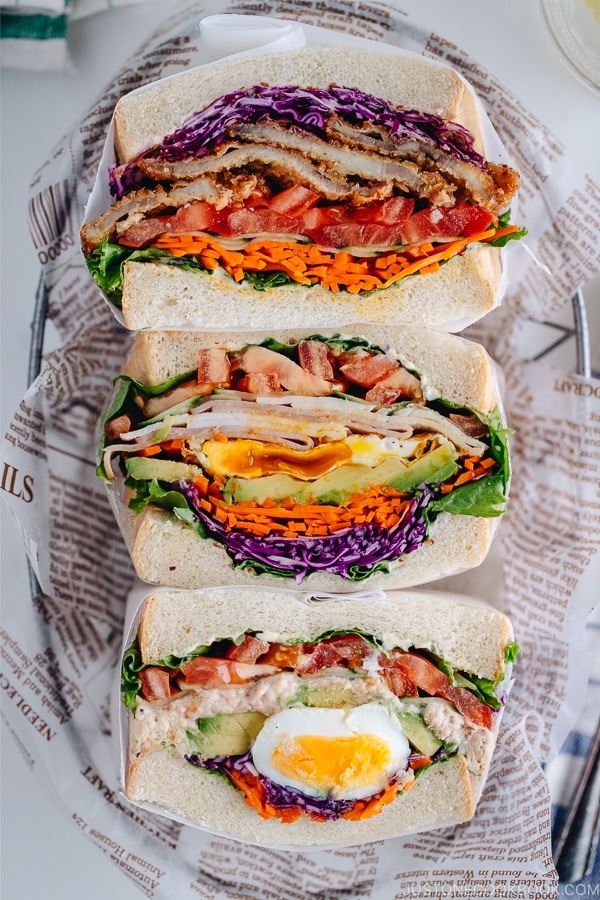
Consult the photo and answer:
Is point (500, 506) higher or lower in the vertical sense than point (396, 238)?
lower

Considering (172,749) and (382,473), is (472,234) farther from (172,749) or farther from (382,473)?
(172,749)

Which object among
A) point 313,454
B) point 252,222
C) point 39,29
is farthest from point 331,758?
point 39,29

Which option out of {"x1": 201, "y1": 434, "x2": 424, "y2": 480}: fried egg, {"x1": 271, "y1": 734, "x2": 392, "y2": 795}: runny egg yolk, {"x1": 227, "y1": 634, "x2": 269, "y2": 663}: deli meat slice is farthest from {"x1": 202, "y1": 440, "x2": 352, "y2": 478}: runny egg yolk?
{"x1": 271, "y1": 734, "x2": 392, "y2": 795}: runny egg yolk

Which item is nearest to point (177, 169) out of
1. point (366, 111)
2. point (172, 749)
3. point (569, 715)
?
point (366, 111)

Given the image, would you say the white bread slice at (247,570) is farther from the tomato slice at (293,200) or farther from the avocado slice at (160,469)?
the tomato slice at (293,200)

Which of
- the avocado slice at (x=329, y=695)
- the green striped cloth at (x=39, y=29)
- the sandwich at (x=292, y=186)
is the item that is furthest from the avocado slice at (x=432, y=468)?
the green striped cloth at (x=39, y=29)

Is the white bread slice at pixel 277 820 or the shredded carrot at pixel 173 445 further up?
the shredded carrot at pixel 173 445
